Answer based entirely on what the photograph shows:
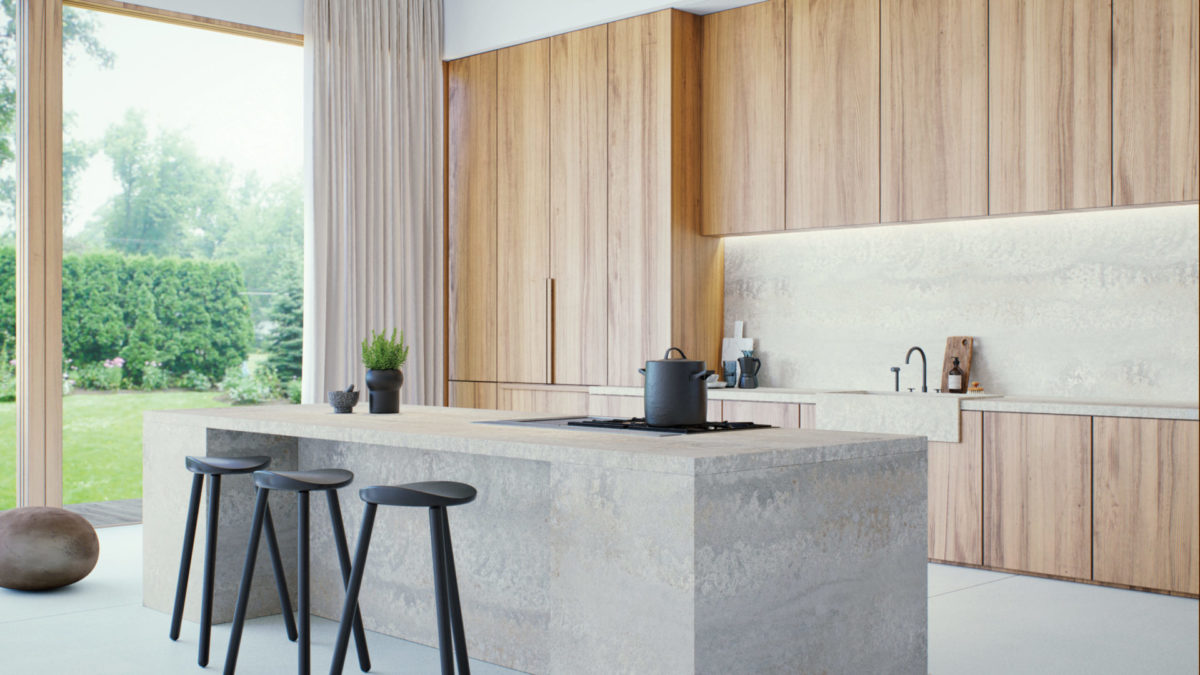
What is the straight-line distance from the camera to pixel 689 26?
19.6 feet

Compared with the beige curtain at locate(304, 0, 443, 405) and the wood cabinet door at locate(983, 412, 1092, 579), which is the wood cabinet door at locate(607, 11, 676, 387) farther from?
the wood cabinet door at locate(983, 412, 1092, 579)

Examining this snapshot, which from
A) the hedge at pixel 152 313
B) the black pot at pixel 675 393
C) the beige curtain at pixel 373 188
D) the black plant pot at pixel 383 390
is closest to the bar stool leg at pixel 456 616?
the black pot at pixel 675 393

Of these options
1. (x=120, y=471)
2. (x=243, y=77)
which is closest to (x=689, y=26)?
(x=243, y=77)

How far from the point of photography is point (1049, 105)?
4.74 m

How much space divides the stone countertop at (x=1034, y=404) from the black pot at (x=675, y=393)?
205 cm

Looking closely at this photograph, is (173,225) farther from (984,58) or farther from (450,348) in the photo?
(984,58)

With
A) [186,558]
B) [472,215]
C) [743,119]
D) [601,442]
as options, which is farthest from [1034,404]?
[472,215]

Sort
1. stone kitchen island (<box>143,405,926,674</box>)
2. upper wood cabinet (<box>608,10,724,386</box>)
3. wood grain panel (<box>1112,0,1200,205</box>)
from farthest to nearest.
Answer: upper wood cabinet (<box>608,10,724,386</box>), wood grain panel (<box>1112,0,1200,205</box>), stone kitchen island (<box>143,405,926,674</box>)

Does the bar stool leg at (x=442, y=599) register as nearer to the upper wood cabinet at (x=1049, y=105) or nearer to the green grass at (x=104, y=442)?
the upper wood cabinet at (x=1049, y=105)

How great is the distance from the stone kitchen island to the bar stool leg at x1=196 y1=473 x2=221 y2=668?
227 mm

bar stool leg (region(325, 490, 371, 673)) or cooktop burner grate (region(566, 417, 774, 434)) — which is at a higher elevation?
cooktop burner grate (region(566, 417, 774, 434))

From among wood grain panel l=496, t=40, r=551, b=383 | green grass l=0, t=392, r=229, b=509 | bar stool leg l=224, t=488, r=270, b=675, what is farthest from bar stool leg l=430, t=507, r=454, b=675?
green grass l=0, t=392, r=229, b=509

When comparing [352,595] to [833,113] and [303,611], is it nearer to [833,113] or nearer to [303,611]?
[303,611]

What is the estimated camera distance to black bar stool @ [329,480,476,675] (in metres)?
2.71
